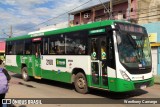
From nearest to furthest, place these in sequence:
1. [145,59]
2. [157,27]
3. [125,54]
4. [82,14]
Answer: [125,54] < [145,59] < [157,27] < [82,14]

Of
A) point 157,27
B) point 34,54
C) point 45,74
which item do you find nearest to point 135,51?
point 45,74

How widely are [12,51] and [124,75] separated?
38.4ft

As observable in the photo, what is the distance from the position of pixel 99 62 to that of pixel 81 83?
5.60 ft

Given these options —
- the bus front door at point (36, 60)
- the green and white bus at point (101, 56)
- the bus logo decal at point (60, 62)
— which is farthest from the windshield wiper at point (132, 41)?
the bus front door at point (36, 60)

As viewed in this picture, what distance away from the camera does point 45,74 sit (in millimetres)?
15484

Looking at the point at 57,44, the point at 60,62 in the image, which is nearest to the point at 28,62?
the point at 57,44

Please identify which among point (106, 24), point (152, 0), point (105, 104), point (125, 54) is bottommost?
point (105, 104)

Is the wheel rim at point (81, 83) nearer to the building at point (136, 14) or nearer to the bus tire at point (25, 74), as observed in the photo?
the bus tire at point (25, 74)

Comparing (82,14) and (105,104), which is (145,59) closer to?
(105,104)

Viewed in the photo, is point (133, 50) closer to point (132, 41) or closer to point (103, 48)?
point (132, 41)

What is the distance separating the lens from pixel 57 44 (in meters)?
14.1

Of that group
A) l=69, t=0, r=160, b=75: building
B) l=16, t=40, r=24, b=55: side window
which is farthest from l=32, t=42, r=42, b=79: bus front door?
l=69, t=0, r=160, b=75: building

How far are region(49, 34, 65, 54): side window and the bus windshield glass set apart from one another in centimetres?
385

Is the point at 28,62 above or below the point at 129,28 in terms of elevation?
below
